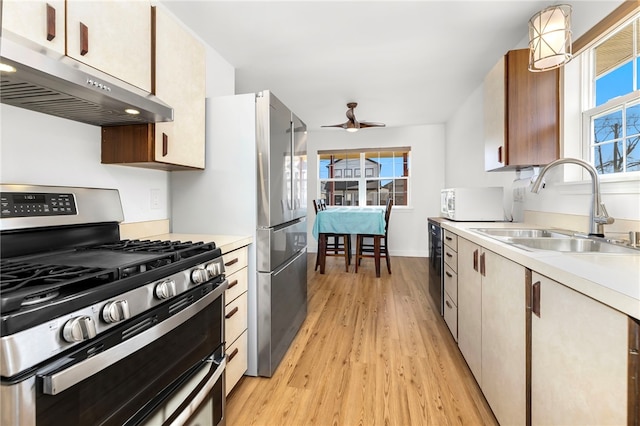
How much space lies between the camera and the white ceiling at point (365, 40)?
203 centimetres

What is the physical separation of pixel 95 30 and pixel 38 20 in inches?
8.7

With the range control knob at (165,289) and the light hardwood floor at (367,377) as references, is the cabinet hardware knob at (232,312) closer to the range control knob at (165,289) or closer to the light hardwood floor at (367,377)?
the light hardwood floor at (367,377)

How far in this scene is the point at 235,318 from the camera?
1.65 metres

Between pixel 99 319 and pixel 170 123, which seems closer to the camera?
pixel 99 319

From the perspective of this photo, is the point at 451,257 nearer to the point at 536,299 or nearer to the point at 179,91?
the point at 536,299

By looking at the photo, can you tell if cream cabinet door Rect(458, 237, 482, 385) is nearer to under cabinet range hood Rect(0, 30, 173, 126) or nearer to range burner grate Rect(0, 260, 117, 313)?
range burner grate Rect(0, 260, 117, 313)

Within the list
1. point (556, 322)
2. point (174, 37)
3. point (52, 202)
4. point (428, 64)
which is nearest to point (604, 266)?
point (556, 322)

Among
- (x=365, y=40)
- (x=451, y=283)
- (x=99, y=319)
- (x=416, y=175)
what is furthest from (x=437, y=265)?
(x=416, y=175)

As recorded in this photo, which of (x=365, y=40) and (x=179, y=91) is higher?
(x=365, y=40)

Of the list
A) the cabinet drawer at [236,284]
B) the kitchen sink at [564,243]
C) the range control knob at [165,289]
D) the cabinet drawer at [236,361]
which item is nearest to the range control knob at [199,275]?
the range control knob at [165,289]

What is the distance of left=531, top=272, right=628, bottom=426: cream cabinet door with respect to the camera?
2.27ft

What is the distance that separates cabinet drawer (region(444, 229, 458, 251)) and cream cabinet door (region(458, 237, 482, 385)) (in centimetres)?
11

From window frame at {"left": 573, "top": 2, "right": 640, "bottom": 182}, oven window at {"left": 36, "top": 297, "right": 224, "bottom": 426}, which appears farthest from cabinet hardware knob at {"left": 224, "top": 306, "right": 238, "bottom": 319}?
window frame at {"left": 573, "top": 2, "right": 640, "bottom": 182}

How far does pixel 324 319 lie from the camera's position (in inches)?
106
